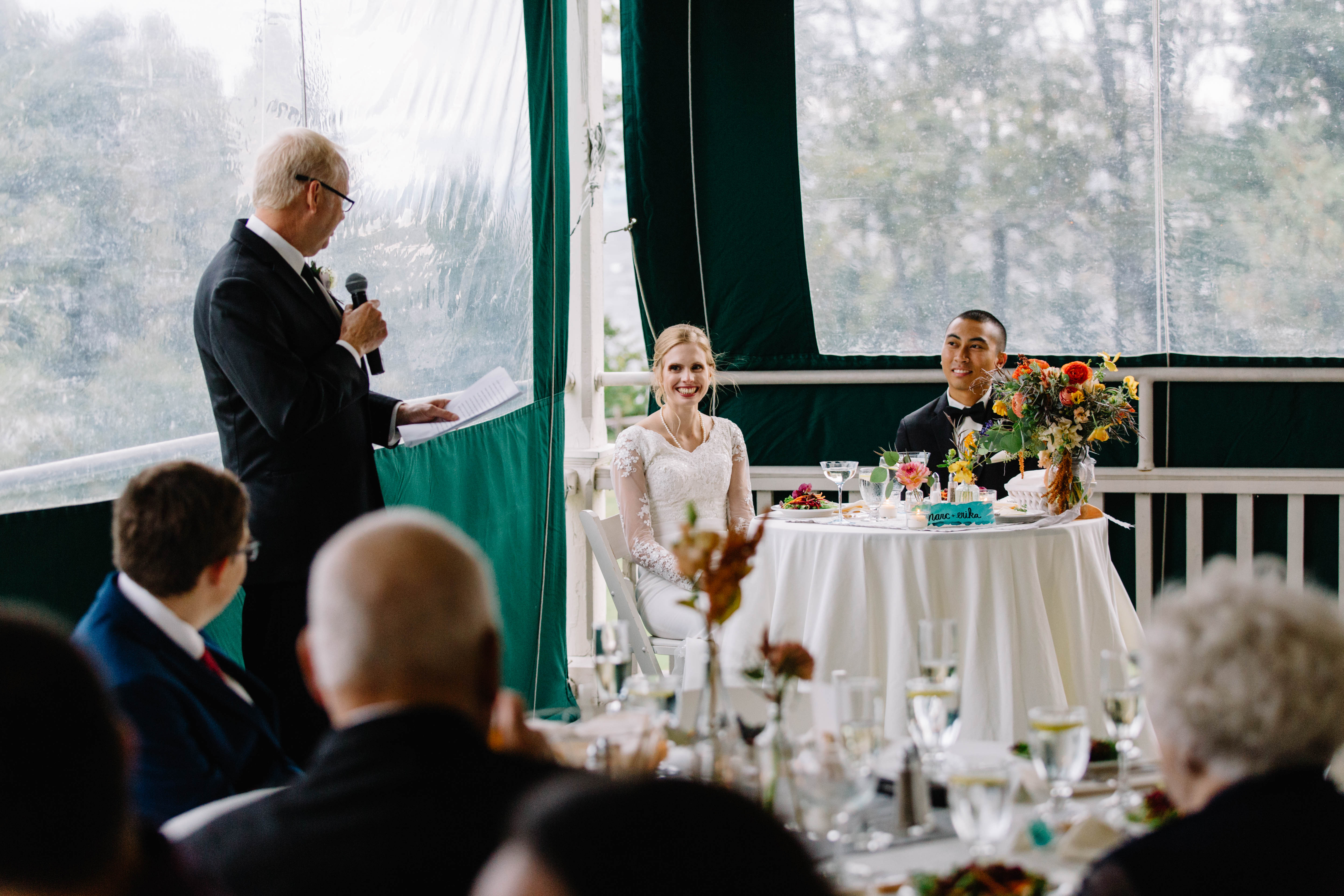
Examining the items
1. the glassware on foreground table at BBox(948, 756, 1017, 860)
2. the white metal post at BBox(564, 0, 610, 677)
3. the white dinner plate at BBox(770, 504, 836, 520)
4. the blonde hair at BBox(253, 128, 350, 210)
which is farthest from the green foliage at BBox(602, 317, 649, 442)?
the glassware on foreground table at BBox(948, 756, 1017, 860)

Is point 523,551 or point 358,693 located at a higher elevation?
point 358,693

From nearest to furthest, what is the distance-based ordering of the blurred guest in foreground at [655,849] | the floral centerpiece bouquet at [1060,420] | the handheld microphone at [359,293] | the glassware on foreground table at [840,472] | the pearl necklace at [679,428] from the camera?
the blurred guest in foreground at [655,849]
the handheld microphone at [359,293]
the floral centerpiece bouquet at [1060,420]
the glassware on foreground table at [840,472]
the pearl necklace at [679,428]

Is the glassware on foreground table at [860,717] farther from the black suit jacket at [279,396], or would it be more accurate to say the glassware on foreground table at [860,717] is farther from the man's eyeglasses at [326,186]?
the man's eyeglasses at [326,186]

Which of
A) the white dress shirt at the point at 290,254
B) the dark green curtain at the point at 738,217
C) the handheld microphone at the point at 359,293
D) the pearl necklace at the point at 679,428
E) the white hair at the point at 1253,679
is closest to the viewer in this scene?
the white hair at the point at 1253,679

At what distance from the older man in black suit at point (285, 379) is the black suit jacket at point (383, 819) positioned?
3.81ft

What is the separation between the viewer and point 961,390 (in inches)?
160

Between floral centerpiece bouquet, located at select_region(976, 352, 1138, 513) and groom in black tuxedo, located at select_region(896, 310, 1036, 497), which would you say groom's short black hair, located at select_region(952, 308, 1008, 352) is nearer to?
groom in black tuxedo, located at select_region(896, 310, 1036, 497)

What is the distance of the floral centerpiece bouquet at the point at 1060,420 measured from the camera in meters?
3.18

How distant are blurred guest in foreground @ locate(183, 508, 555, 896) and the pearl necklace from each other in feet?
9.30

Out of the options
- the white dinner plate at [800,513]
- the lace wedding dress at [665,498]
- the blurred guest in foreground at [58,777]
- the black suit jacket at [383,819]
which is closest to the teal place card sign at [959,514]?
the white dinner plate at [800,513]

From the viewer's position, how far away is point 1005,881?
1085mm

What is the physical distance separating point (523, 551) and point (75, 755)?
10.5 ft

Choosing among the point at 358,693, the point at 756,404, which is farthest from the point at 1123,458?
the point at 358,693

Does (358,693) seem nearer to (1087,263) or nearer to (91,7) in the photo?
(91,7)
